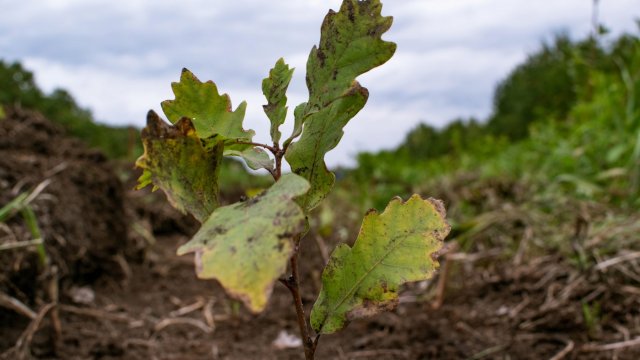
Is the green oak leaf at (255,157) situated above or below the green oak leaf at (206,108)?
below

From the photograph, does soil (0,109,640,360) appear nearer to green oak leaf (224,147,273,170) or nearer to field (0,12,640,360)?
field (0,12,640,360)

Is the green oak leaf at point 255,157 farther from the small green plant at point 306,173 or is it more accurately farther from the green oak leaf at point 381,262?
the green oak leaf at point 381,262

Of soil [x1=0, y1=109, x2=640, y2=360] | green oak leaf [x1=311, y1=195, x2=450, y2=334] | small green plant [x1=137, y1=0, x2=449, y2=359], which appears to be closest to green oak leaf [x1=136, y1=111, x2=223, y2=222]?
small green plant [x1=137, y1=0, x2=449, y2=359]

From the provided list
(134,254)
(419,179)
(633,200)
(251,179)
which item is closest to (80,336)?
(134,254)

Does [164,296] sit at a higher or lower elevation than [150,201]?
lower

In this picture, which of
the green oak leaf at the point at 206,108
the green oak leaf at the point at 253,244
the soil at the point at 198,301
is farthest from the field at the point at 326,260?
the green oak leaf at the point at 253,244

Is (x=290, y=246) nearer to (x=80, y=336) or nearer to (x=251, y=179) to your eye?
(x=80, y=336)
